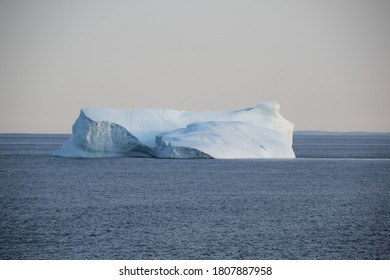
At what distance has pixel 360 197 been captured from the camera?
2438cm

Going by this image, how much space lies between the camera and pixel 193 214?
19375mm

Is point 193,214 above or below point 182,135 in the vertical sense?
below

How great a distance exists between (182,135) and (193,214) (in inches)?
583

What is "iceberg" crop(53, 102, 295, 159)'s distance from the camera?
112 ft

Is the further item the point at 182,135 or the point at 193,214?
the point at 182,135

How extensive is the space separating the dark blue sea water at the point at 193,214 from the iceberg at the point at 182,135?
1385 millimetres

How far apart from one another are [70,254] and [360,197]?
12.5 meters

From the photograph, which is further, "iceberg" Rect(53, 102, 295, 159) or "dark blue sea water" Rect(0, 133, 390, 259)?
"iceberg" Rect(53, 102, 295, 159)

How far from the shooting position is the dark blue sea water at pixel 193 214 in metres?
14.8

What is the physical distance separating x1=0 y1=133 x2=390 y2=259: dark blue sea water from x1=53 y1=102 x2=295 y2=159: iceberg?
1385 mm

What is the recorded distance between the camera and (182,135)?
3403cm

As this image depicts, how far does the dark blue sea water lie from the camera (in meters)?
14.8

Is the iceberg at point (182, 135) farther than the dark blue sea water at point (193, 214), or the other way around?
the iceberg at point (182, 135)
